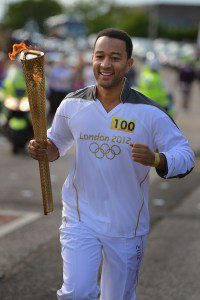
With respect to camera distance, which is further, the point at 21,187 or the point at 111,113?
the point at 21,187

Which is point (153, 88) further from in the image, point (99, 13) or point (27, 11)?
point (99, 13)

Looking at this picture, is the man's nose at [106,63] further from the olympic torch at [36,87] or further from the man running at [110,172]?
the olympic torch at [36,87]

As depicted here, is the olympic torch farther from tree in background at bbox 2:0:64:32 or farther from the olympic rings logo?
tree in background at bbox 2:0:64:32

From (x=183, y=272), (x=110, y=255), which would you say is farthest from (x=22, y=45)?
(x=183, y=272)

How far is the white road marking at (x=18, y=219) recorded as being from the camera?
7328mm

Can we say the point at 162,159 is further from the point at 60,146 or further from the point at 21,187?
the point at 21,187

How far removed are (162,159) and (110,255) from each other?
670mm

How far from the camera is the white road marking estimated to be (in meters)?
7.33

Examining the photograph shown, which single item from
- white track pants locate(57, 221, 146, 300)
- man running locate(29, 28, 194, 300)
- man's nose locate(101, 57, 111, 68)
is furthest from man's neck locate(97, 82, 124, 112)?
white track pants locate(57, 221, 146, 300)

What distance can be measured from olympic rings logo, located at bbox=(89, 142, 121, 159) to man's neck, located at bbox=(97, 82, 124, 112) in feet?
0.76

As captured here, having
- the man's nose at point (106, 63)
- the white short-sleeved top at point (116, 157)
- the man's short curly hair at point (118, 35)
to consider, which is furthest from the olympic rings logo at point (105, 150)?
the man's short curly hair at point (118, 35)

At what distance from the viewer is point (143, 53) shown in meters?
55.4

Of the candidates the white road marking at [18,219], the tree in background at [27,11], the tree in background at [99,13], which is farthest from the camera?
the tree in background at [99,13]

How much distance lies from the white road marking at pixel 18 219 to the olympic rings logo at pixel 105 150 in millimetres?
3389
